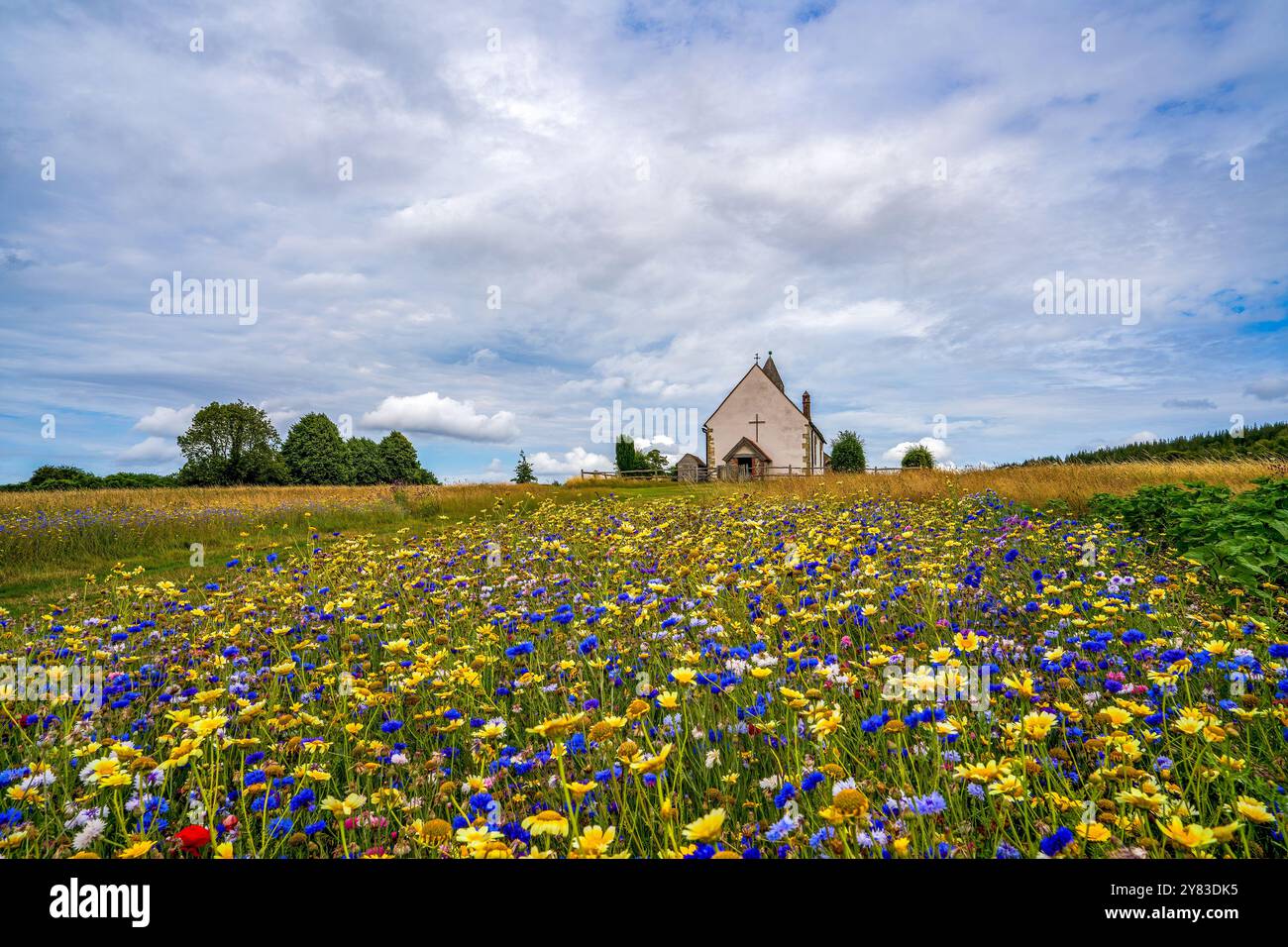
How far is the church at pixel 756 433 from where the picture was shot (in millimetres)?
44344

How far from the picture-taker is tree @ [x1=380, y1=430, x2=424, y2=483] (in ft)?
215

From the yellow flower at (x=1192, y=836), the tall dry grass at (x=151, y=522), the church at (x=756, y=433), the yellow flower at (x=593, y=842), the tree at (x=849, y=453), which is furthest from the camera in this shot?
the tree at (x=849, y=453)

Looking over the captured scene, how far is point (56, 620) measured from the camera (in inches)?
205

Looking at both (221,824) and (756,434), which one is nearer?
(221,824)

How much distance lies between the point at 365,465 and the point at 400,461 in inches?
161

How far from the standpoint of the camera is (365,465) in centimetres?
6328

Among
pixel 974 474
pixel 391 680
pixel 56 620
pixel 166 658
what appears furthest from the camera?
pixel 974 474

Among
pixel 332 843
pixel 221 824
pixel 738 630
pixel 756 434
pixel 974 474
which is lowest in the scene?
pixel 332 843

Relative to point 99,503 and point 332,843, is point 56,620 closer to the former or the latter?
point 332,843

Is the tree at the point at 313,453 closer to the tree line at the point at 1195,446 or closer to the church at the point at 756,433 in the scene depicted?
the church at the point at 756,433

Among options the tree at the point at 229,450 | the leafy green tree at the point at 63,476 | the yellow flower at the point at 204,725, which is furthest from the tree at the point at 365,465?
the yellow flower at the point at 204,725

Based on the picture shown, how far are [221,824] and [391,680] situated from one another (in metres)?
0.98

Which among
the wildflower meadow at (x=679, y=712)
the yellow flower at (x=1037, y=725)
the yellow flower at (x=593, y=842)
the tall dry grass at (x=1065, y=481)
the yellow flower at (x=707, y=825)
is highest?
the tall dry grass at (x=1065, y=481)
